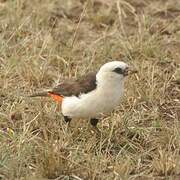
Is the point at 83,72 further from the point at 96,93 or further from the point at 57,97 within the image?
the point at 96,93

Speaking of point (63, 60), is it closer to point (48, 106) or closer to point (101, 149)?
point (48, 106)

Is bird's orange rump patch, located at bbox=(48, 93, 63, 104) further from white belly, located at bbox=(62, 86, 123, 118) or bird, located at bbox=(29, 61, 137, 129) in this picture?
white belly, located at bbox=(62, 86, 123, 118)

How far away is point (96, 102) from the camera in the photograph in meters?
5.41

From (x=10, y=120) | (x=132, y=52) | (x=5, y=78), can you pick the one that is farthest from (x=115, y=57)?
(x=10, y=120)

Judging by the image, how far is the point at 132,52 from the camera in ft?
23.8

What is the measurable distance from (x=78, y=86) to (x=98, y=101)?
30 cm

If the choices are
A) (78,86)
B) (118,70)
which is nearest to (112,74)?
(118,70)

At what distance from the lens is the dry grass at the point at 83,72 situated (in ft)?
16.5

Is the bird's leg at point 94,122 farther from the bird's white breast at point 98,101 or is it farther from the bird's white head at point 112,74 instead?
the bird's white head at point 112,74

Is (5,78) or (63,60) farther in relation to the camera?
(63,60)

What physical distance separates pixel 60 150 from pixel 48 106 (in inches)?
40.1

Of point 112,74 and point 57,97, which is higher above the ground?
point 112,74

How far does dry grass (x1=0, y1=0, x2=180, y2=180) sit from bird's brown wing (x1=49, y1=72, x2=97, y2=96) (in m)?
0.21

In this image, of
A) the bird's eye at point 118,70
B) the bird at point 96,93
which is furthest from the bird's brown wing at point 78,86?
the bird's eye at point 118,70
